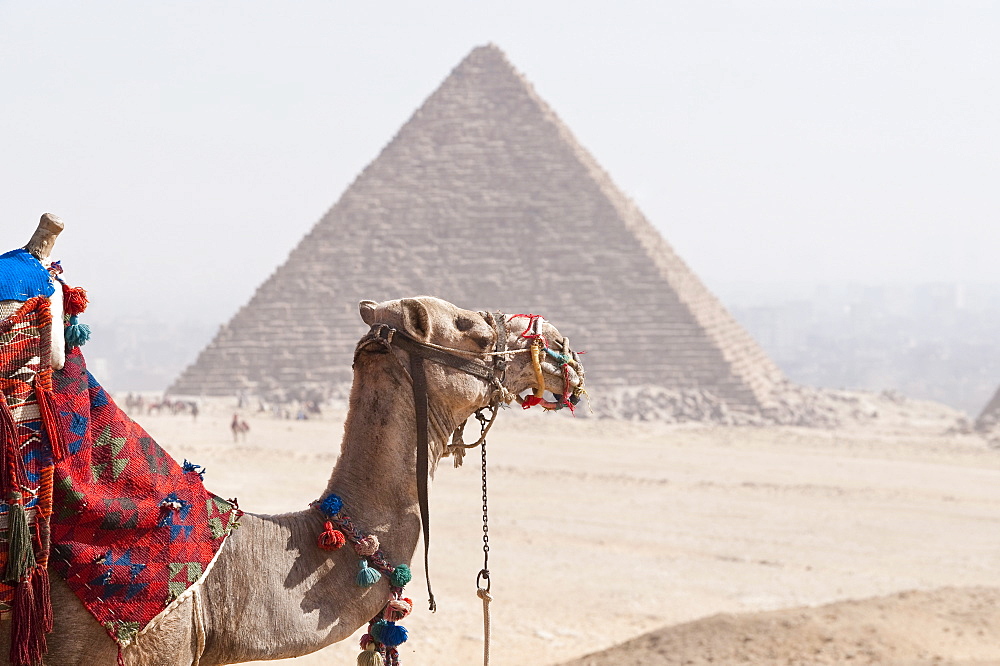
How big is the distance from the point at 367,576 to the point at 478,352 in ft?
1.92

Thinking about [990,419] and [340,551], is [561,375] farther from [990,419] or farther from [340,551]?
[990,419]

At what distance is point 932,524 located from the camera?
65.3ft

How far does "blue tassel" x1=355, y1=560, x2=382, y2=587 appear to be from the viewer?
108 inches

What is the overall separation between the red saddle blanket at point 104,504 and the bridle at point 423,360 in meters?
0.49

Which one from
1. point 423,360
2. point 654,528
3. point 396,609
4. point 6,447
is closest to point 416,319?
point 423,360

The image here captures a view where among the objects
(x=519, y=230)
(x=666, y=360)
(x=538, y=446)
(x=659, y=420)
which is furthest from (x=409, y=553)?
(x=519, y=230)

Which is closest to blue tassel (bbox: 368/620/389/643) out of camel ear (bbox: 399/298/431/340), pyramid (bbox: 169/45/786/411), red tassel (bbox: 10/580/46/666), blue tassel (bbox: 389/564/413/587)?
blue tassel (bbox: 389/564/413/587)

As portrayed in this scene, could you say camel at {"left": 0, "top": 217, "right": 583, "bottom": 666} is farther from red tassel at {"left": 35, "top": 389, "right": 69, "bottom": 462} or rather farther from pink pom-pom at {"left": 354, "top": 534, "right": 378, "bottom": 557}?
red tassel at {"left": 35, "top": 389, "right": 69, "bottom": 462}

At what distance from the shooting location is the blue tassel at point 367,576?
2.75 m

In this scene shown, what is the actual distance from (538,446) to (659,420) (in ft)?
47.6

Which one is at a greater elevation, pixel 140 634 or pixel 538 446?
pixel 140 634

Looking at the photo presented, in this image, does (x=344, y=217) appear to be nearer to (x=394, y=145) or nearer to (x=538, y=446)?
(x=394, y=145)

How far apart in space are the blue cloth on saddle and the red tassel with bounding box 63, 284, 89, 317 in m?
0.05

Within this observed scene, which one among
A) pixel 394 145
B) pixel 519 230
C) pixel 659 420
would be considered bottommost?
pixel 659 420
